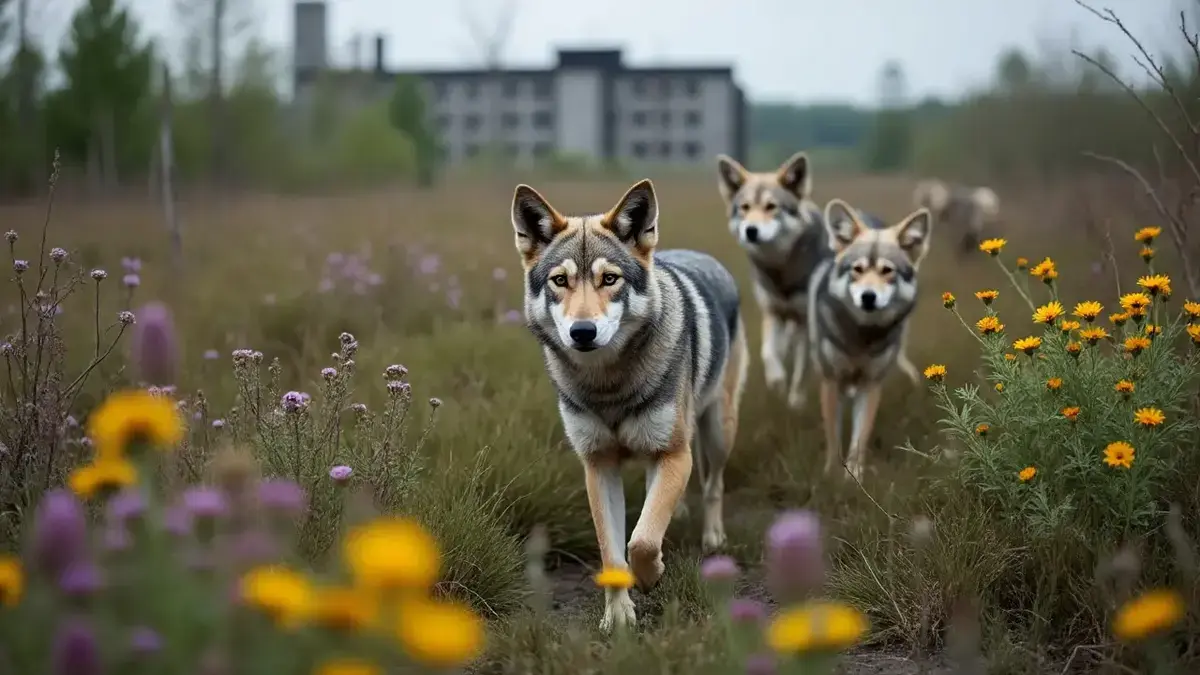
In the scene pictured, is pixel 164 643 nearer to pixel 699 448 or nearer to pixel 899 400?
pixel 699 448

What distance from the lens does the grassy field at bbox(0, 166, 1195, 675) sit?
9.84 ft

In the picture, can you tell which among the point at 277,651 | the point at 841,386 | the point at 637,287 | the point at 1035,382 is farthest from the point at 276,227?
the point at 277,651

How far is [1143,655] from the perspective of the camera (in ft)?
8.43

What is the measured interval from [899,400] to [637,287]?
10.3 ft

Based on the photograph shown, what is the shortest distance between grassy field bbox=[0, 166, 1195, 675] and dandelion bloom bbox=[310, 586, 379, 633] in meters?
1.13

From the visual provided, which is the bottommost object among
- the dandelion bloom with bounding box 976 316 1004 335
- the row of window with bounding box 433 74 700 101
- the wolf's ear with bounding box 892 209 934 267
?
the dandelion bloom with bounding box 976 316 1004 335

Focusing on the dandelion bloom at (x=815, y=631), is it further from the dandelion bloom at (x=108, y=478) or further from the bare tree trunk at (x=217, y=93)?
the bare tree trunk at (x=217, y=93)

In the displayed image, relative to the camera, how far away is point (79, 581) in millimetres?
1484

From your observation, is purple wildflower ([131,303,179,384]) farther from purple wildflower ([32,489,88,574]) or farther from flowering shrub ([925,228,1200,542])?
flowering shrub ([925,228,1200,542])

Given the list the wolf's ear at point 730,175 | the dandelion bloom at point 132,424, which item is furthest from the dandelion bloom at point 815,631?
the wolf's ear at point 730,175

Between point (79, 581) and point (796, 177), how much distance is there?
21.0ft

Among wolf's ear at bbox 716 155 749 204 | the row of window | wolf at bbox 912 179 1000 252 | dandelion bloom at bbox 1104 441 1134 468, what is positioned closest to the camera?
dandelion bloom at bbox 1104 441 1134 468

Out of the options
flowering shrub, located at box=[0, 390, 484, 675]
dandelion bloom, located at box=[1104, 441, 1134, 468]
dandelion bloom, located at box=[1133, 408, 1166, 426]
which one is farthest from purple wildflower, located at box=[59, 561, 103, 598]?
dandelion bloom, located at box=[1133, 408, 1166, 426]

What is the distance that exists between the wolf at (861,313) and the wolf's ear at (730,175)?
1.50 metres
